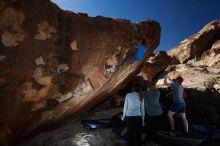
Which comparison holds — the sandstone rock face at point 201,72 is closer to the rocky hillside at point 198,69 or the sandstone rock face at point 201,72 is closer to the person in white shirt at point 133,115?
the rocky hillside at point 198,69

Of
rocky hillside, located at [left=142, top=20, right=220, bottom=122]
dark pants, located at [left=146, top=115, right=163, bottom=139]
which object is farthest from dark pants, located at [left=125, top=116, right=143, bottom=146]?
rocky hillside, located at [left=142, top=20, right=220, bottom=122]

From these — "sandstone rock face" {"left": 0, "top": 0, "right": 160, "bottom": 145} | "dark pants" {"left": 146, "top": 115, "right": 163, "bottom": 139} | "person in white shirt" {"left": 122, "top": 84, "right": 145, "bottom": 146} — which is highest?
"sandstone rock face" {"left": 0, "top": 0, "right": 160, "bottom": 145}

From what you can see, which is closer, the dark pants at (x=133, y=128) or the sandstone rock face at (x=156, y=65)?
the dark pants at (x=133, y=128)

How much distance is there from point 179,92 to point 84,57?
9.51 ft

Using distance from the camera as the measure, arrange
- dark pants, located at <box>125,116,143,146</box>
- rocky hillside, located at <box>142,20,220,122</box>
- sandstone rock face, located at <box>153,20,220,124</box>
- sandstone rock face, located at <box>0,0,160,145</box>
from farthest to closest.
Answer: rocky hillside, located at <box>142,20,220,122</box> < sandstone rock face, located at <box>153,20,220,124</box> < dark pants, located at <box>125,116,143,146</box> < sandstone rock face, located at <box>0,0,160,145</box>

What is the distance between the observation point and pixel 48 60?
498 cm

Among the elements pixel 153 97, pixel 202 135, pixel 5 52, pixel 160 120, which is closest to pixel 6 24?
pixel 5 52

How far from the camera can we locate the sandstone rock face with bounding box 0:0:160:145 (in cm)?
444

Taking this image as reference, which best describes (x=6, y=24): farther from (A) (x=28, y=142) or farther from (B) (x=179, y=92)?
(B) (x=179, y=92)

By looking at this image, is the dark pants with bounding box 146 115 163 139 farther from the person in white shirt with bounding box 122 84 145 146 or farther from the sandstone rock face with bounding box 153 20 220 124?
the sandstone rock face with bounding box 153 20 220 124

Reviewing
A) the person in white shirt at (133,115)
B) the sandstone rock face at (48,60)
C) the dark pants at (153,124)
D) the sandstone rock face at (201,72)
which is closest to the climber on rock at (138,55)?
the sandstone rock face at (48,60)

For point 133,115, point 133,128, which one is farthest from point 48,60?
point 133,128

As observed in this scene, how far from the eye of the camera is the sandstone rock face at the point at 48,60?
4.44 m

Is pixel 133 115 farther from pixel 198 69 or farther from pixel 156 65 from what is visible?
pixel 198 69
